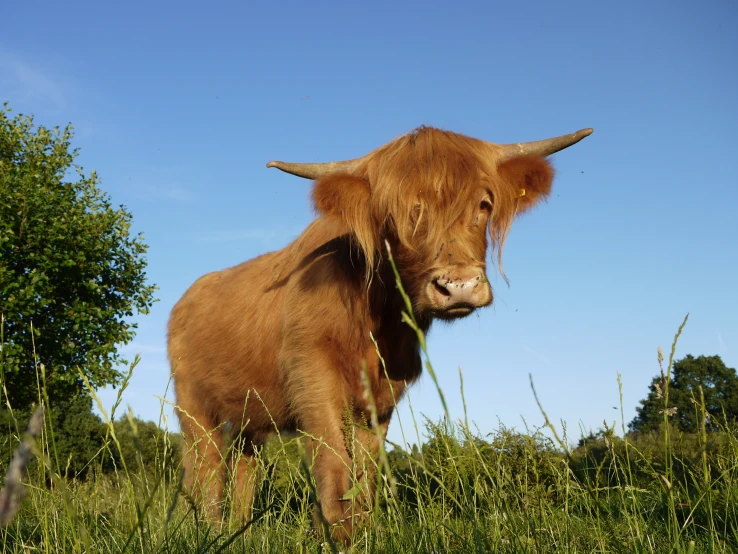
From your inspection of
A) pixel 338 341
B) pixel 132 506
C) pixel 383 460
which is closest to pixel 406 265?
pixel 338 341

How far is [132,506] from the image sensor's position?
2.40 meters

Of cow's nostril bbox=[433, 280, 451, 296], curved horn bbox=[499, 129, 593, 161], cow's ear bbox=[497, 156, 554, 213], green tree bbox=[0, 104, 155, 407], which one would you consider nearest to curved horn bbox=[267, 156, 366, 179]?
cow's ear bbox=[497, 156, 554, 213]

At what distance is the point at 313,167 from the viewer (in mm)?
5062

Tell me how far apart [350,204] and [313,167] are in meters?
0.65

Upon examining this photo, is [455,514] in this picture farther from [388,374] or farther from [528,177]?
[528,177]

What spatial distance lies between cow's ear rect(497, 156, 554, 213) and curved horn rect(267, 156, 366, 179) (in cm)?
115

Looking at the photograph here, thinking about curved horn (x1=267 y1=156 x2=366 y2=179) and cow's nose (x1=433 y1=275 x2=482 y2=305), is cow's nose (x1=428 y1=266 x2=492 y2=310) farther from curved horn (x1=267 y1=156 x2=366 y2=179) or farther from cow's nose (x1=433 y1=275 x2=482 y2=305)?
curved horn (x1=267 y1=156 x2=366 y2=179)

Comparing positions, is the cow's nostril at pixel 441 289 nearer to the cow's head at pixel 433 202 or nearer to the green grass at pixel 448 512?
the cow's head at pixel 433 202

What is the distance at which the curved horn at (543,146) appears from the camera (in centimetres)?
535

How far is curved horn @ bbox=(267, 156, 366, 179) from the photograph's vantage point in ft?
16.5

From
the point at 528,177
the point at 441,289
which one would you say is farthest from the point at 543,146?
the point at 441,289

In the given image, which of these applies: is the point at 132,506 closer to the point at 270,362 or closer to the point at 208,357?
the point at 270,362

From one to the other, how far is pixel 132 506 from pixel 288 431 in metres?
3.90

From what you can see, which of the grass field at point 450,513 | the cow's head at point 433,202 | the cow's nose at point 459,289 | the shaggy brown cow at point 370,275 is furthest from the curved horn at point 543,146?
the grass field at point 450,513
